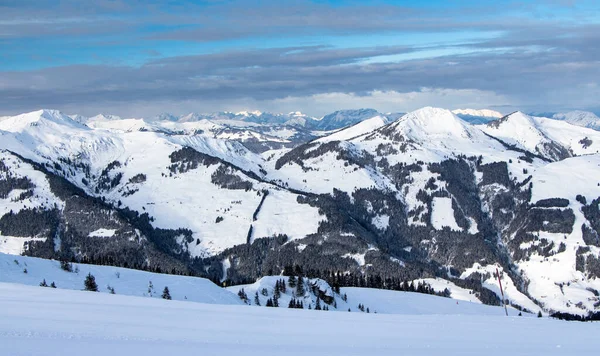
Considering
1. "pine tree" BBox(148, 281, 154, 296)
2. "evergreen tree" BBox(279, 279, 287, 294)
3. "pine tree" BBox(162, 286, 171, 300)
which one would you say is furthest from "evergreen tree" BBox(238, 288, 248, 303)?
"pine tree" BBox(148, 281, 154, 296)

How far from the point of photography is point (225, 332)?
146ft

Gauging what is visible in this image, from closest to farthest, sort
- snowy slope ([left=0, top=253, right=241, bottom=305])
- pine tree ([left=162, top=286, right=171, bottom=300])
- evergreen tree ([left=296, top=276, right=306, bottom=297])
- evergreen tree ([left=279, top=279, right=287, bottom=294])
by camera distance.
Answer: pine tree ([left=162, top=286, right=171, bottom=300])
snowy slope ([left=0, top=253, right=241, bottom=305])
evergreen tree ([left=296, top=276, right=306, bottom=297])
evergreen tree ([left=279, top=279, right=287, bottom=294])

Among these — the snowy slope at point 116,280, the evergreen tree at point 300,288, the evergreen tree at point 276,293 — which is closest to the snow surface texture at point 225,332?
the snowy slope at point 116,280

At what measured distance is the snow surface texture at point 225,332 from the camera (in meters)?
35.7

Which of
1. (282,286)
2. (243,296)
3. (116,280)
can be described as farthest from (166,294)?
(282,286)

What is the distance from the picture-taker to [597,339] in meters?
52.0

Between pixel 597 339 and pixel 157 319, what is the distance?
120 ft

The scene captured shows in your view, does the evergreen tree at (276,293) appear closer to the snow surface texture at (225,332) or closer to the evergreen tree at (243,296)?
the evergreen tree at (243,296)

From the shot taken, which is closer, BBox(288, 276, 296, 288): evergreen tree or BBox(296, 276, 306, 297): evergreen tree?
BBox(296, 276, 306, 297): evergreen tree

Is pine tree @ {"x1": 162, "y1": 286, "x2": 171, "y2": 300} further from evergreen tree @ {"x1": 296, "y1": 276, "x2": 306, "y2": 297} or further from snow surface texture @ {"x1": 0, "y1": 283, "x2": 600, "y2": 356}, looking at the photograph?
snow surface texture @ {"x1": 0, "y1": 283, "x2": 600, "y2": 356}

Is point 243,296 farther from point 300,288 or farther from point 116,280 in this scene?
point 116,280

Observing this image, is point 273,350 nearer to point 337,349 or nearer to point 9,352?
point 337,349

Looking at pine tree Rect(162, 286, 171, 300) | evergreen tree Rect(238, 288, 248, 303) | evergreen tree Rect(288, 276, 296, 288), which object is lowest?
evergreen tree Rect(238, 288, 248, 303)

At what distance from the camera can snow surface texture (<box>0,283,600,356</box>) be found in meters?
35.7
